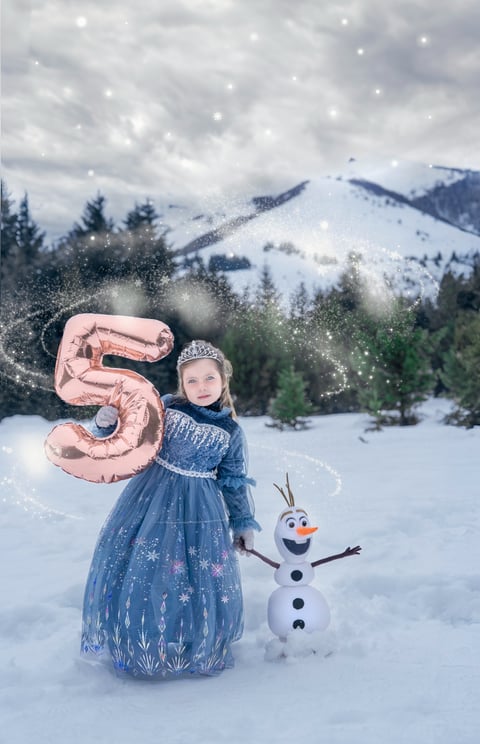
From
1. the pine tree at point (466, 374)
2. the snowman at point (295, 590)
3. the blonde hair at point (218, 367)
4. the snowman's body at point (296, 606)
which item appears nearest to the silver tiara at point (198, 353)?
the blonde hair at point (218, 367)

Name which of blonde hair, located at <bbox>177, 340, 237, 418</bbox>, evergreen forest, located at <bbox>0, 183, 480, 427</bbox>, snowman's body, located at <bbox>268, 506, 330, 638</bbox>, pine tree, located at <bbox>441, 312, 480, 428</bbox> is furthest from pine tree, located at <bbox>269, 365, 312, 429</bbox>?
snowman's body, located at <bbox>268, 506, 330, 638</bbox>

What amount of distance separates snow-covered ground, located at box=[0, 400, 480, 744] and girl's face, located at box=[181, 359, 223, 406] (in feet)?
3.89

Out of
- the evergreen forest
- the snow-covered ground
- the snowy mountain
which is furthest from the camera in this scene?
the evergreen forest

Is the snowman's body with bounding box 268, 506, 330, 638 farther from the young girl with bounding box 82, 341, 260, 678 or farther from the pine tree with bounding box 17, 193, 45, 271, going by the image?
the pine tree with bounding box 17, 193, 45, 271

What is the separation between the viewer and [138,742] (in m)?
2.21

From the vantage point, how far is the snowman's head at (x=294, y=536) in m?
3.00

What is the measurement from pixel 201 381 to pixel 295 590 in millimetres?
1114

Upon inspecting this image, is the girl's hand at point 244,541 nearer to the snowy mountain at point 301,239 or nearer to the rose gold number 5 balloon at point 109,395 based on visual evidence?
the rose gold number 5 balloon at point 109,395

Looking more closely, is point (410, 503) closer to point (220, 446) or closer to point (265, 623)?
point (265, 623)

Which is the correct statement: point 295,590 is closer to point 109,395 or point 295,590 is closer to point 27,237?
point 109,395

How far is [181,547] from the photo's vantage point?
2773 millimetres

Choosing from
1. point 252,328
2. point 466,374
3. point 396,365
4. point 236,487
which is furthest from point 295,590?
point 252,328

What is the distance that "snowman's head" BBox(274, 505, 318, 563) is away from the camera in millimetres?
2996

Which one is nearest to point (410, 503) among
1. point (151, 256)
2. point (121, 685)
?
point (121, 685)
